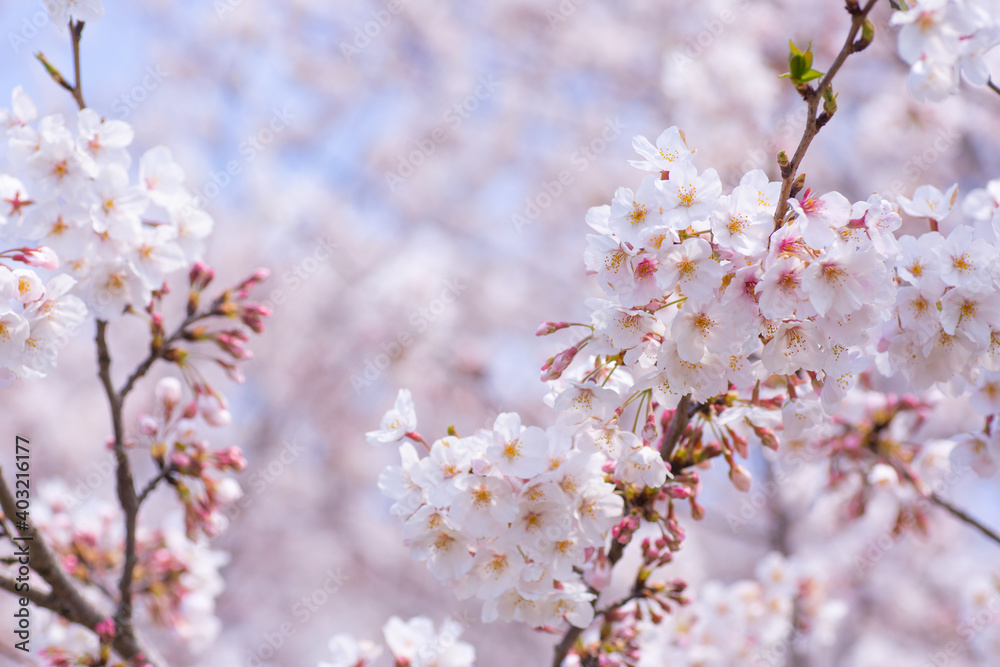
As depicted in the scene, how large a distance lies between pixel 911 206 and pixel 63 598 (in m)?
2.18

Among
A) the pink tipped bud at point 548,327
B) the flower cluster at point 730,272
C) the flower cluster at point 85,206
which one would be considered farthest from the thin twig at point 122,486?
the flower cluster at point 730,272

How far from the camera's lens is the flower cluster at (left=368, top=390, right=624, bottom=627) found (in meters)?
1.35

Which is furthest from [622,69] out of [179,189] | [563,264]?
[179,189]

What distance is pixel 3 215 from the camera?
5.65 feet

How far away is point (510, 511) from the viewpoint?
1.33 metres

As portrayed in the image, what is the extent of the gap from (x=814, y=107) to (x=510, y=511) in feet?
2.82

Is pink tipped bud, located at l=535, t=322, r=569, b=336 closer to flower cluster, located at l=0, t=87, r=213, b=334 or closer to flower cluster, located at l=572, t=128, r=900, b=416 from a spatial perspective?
flower cluster, located at l=572, t=128, r=900, b=416

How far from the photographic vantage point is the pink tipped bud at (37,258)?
5.16 ft

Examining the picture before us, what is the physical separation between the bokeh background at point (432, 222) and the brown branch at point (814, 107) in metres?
4.07

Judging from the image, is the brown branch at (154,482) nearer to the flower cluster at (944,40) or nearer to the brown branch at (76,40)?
the brown branch at (76,40)

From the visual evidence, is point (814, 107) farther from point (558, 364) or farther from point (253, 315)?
point (253, 315)

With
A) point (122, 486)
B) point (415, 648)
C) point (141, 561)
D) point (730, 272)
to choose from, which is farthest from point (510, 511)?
point (141, 561)

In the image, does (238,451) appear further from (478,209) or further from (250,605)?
(478,209)

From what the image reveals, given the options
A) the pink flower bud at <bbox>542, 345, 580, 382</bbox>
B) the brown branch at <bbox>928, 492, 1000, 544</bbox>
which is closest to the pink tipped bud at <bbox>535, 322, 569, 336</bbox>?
the pink flower bud at <bbox>542, 345, 580, 382</bbox>
